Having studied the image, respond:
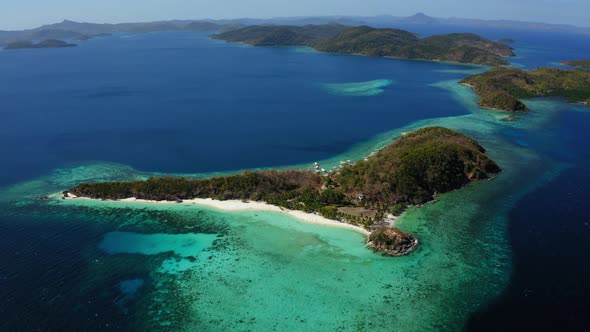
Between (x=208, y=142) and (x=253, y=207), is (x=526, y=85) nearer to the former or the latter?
(x=208, y=142)

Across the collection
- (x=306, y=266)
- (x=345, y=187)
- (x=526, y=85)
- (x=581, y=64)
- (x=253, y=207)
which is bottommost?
(x=306, y=266)

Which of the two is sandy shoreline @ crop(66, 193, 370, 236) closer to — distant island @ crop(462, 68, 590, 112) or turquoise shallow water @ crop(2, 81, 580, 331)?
turquoise shallow water @ crop(2, 81, 580, 331)

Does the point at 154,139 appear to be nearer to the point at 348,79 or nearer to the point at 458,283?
the point at 458,283

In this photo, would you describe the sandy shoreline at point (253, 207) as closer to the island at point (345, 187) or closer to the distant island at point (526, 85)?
the island at point (345, 187)

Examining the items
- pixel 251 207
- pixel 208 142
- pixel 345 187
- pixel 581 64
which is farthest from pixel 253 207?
pixel 581 64

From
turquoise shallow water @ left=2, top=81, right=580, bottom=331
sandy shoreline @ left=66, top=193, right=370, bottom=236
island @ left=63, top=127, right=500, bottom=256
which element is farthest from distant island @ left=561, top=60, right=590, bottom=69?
sandy shoreline @ left=66, top=193, right=370, bottom=236

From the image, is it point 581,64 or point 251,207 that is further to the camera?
point 581,64
